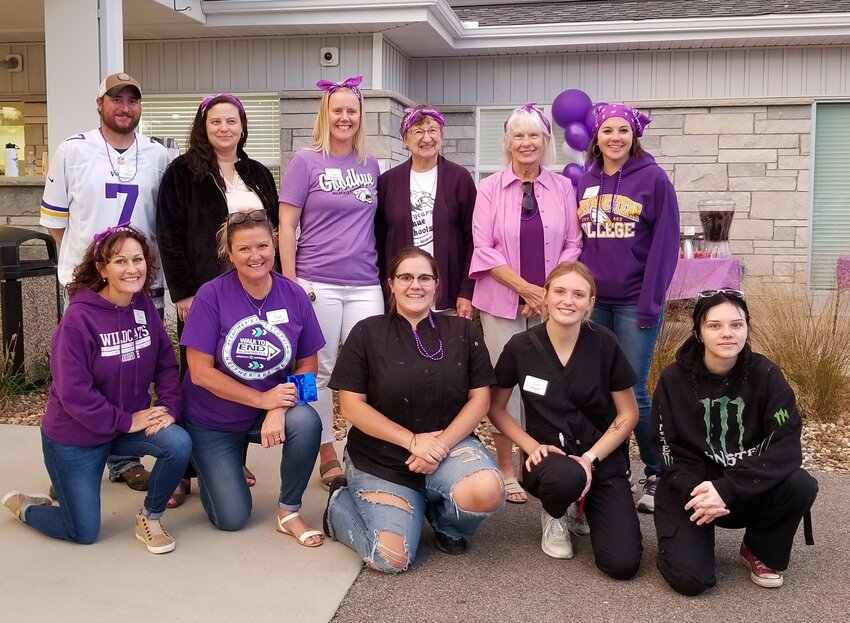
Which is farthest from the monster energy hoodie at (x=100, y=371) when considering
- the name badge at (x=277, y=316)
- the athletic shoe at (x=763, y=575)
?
the athletic shoe at (x=763, y=575)

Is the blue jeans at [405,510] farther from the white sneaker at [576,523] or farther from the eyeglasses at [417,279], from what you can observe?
the eyeglasses at [417,279]

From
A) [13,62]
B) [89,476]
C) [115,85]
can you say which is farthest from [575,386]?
[13,62]

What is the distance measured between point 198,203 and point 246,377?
93cm

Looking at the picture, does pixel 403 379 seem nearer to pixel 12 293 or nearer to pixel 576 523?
pixel 576 523

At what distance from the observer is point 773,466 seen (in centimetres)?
307

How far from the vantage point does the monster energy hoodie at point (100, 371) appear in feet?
11.1

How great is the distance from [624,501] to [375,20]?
20.4 ft

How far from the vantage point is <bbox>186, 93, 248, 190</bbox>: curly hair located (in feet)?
13.3

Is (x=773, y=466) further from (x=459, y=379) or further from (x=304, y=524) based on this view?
(x=304, y=524)

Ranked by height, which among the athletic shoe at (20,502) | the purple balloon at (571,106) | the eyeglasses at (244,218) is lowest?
the athletic shoe at (20,502)

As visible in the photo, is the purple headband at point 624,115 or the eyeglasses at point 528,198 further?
the eyeglasses at point 528,198

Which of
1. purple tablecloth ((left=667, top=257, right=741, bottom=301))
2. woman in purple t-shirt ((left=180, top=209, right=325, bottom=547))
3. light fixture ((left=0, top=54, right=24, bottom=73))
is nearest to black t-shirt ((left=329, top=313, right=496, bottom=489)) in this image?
woman in purple t-shirt ((left=180, top=209, right=325, bottom=547))

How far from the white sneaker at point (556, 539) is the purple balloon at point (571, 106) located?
640 centimetres

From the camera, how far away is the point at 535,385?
11.6ft
